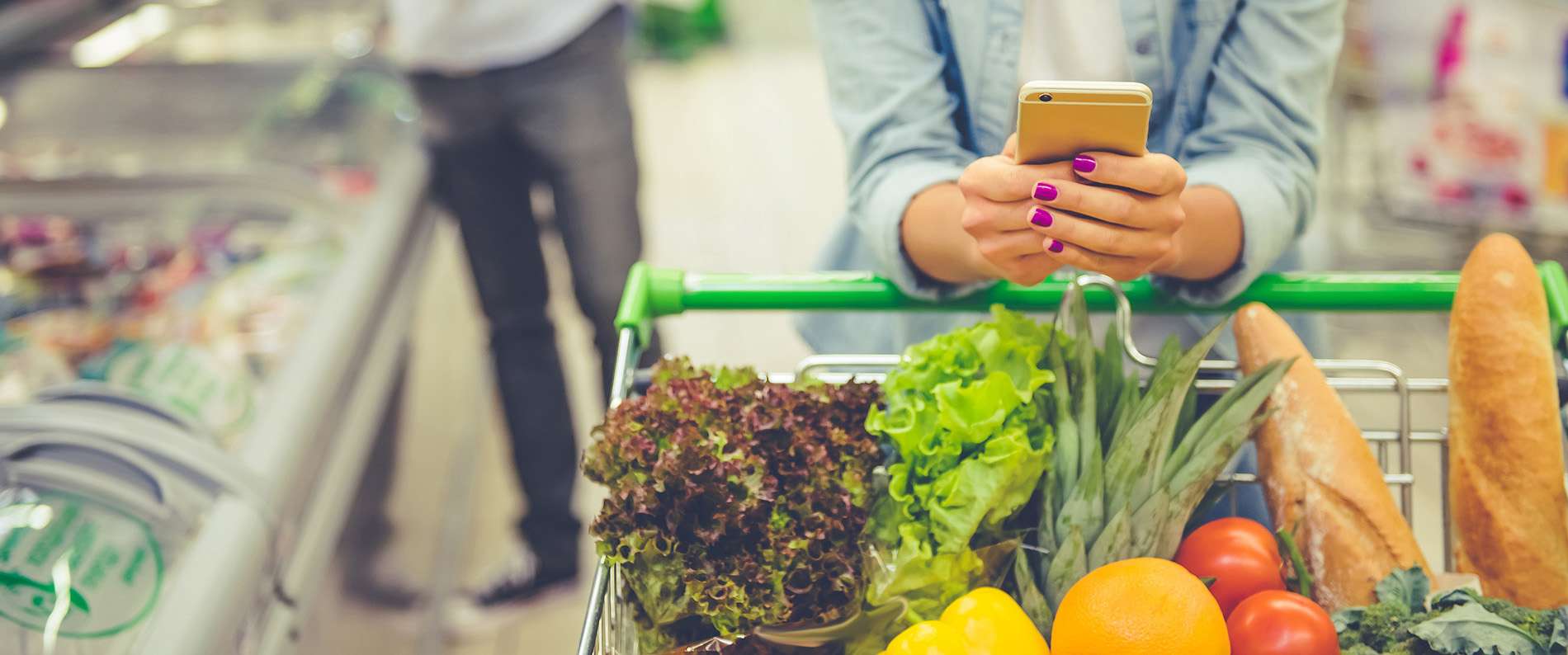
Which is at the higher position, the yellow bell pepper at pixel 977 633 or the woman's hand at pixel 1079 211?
the woman's hand at pixel 1079 211

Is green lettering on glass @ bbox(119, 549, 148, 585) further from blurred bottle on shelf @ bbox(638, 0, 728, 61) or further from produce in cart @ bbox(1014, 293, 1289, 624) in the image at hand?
blurred bottle on shelf @ bbox(638, 0, 728, 61)

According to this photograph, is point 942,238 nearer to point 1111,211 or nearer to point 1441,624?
Answer: point 1111,211

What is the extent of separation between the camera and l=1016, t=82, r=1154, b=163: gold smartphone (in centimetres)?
82

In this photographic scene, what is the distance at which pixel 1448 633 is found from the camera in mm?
883

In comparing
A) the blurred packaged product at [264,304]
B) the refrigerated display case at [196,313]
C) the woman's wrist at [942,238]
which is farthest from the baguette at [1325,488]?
A: the blurred packaged product at [264,304]

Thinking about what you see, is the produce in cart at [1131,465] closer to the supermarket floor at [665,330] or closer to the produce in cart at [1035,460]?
the produce in cart at [1035,460]

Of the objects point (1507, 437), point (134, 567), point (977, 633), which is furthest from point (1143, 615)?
point (134, 567)

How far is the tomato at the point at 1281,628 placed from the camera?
2.86ft

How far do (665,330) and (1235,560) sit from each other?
2430 millimetres

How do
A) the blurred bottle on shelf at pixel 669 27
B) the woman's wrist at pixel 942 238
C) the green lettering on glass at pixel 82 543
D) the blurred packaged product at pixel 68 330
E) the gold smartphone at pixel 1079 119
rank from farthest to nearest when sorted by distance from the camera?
the blurred bottle on shelf at pixel 669 27 < the blurred packaged product at pixel 68 330 < the green lettering on glass at pixel 82 543 < the woman's wrist at pixel 942 238 < the gold smartphone at pixel 1079 119

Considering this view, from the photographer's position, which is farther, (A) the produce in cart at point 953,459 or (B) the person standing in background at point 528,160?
(B) the person standing in background at point 528,160

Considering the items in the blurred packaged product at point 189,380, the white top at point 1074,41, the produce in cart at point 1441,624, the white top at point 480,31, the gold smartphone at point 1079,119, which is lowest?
the produce in cart at point 1441,624

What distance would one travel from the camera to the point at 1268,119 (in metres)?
1.19

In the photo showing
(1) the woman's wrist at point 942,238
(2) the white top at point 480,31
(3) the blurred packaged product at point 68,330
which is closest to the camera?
(1) the woman's wrist at point 942,238
